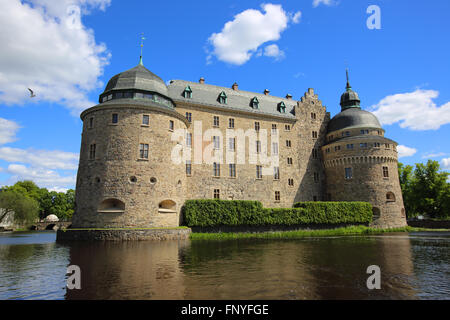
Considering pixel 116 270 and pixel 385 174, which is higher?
pixel 385 174

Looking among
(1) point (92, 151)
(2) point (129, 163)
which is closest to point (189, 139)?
(2) point (129, 163)

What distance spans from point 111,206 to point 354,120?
117ft

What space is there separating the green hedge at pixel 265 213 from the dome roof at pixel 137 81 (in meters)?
13.4

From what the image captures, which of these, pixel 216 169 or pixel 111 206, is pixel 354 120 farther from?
pixel 111 206

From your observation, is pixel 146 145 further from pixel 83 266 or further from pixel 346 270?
pixel 346 270

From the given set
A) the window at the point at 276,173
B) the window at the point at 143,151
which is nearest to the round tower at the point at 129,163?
the window at the point at 143,151

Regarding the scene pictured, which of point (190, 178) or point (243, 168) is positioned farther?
point (243, 168)

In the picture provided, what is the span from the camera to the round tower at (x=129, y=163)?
84.4 ft

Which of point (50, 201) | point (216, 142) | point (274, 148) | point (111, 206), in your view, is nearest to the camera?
point (111, 206)

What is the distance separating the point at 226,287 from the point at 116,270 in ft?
17.8

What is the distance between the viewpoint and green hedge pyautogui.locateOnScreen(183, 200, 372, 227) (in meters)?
29.4

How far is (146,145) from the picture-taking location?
90.0 ft

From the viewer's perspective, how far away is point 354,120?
41188 millimetres
